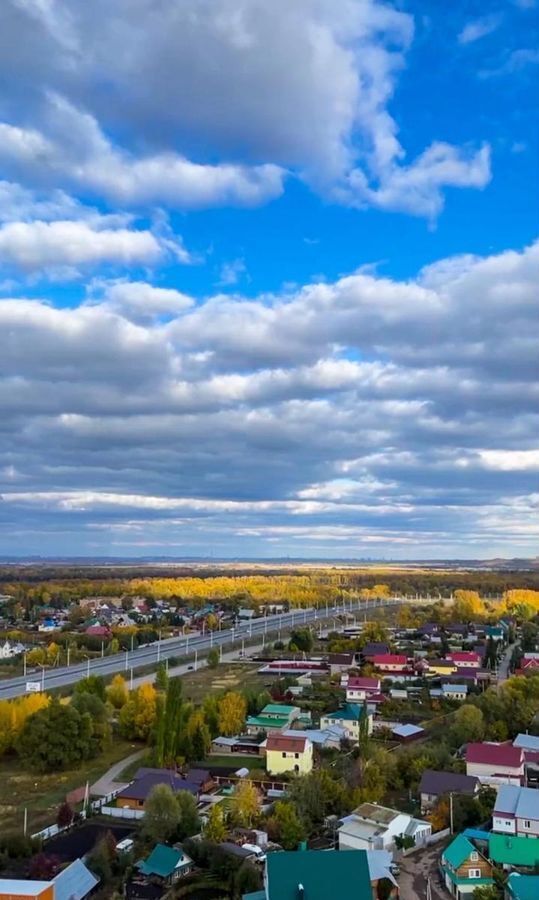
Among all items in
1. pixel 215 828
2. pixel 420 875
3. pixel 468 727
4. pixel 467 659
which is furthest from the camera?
pixel 467 659

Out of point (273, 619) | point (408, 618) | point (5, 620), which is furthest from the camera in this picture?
point (273, 619)

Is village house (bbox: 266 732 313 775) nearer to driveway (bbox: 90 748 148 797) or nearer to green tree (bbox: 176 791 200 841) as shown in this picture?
driveway (bbox: 90 748 148 797)

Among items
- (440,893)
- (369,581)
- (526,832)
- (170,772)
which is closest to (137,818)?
(170,772)

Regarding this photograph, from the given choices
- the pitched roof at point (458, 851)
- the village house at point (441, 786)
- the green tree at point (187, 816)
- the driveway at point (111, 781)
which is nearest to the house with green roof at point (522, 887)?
the pitched roof at point (458, 851)

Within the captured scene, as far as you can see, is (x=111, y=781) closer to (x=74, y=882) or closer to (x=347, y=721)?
(x=74, y=882)

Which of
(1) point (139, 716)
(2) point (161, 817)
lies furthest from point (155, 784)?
(1) point (139, 716)

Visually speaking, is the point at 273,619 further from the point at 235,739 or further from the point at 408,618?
the point at 235,739
